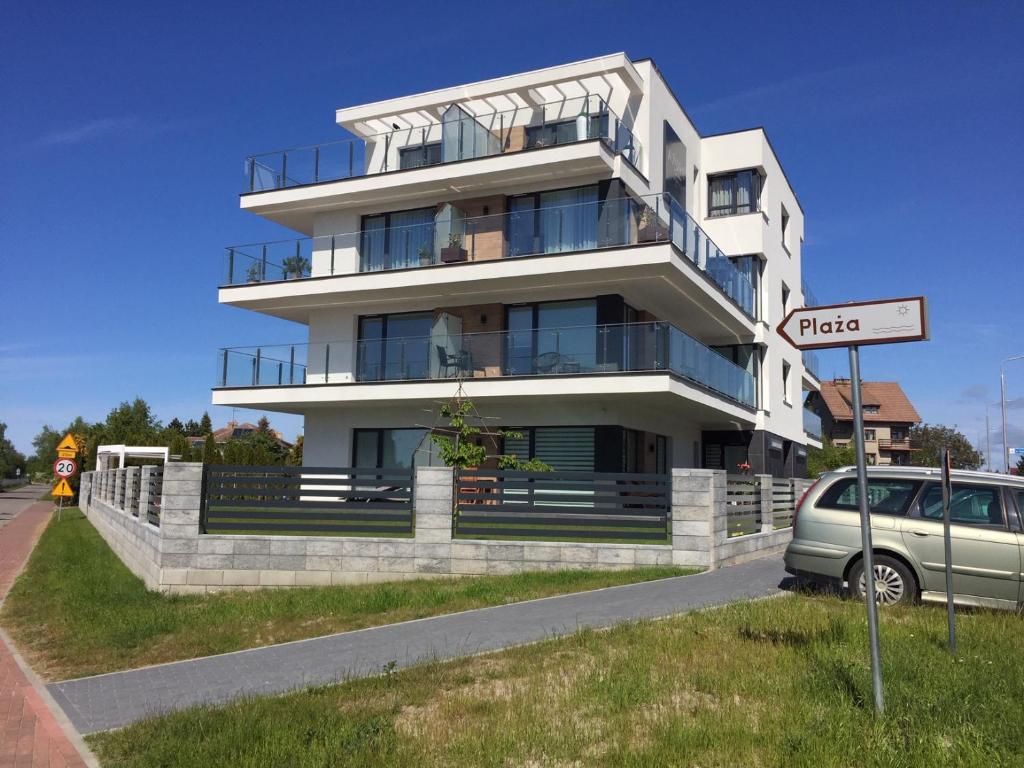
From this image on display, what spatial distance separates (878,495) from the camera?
33.8ft

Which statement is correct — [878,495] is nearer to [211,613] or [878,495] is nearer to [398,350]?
[211,613]

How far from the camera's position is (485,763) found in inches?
209

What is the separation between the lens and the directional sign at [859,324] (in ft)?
18.8

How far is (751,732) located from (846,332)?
2.71 m

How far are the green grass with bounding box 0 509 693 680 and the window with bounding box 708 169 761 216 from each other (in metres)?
18.7

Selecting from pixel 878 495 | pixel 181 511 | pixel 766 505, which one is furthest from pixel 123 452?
pixel 878 495

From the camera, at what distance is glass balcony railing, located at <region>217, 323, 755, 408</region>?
20000 mm

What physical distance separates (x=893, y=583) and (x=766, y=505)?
24.0ft

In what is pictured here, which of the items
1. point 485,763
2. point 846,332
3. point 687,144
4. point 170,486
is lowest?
point 485,763

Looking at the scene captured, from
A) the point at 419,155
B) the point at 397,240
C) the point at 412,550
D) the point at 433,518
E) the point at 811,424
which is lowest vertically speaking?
the point at 412,550

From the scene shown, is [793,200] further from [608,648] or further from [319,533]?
[608,648]


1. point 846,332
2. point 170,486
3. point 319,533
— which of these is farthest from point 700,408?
point 846,332

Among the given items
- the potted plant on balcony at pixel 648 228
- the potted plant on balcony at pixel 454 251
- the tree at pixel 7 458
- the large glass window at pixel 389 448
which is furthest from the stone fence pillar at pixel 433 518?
the tree at pixel 7 458

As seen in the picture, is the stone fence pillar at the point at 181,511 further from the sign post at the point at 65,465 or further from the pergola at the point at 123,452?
the sign post at the point at 65,465
